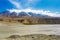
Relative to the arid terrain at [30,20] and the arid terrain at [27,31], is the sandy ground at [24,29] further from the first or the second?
the arid terrain at [30,20]

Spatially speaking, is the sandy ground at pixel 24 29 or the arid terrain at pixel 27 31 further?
the sandy ground at pixel 24 29

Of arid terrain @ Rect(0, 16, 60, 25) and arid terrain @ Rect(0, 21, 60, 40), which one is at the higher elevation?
arid terrain @ Rect(0, 16, 60, 25)

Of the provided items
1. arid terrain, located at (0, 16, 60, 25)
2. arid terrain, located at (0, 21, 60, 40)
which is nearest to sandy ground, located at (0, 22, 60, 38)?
arid terrain, located at (0, 21, 60, 40)

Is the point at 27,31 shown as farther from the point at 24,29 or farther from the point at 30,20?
the point at 30,20

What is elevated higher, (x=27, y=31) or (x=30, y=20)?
(x=30, y=20)

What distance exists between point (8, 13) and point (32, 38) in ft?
3.59

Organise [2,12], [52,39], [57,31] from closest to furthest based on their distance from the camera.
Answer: [52,39]
[2,12]
[57,31]

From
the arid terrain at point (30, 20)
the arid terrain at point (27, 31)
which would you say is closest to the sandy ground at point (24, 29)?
the arid terrain at point (27, 31)

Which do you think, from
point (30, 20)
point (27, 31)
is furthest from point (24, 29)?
point (30, 20)

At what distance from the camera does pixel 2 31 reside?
4.20 metres

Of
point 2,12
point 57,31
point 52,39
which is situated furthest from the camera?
point 57,31

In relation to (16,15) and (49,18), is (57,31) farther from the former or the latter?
(16,15)

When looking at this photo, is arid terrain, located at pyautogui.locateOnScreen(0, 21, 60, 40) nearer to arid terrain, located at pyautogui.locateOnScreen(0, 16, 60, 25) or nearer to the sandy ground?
the sandy ground

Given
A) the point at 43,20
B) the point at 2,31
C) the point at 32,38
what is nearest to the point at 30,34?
the point at 32,38
